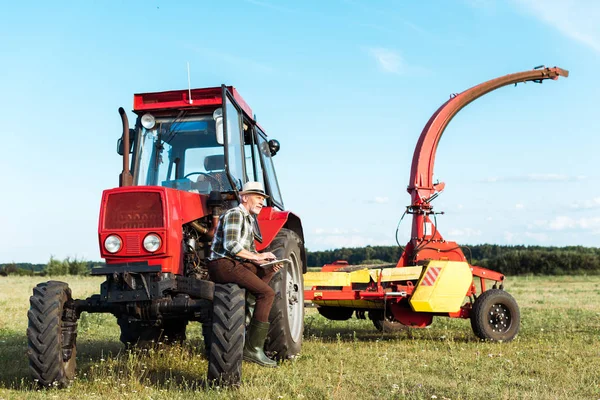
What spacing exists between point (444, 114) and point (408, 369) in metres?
5.77

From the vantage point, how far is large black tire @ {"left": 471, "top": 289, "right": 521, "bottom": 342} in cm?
959

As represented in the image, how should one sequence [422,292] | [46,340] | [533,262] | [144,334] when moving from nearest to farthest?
[46,340], [144,334], [422,292], [533,262]

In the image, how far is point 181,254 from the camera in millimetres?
6590

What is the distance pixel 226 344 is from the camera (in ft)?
19.0

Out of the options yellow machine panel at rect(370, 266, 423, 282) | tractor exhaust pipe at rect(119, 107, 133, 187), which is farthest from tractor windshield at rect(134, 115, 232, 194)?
yellow machine panel at rect(370, 266, 423, 282)

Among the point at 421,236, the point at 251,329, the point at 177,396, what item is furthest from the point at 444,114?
the point at 177,396

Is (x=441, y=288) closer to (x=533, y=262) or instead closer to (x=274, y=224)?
(x=274, y=224)

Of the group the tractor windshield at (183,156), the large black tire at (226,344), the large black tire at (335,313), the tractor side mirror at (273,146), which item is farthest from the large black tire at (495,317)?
the large black tire at (226,344)

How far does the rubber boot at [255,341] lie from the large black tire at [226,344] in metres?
0.66

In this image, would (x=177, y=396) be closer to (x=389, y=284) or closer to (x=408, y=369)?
(x=408, y=369)

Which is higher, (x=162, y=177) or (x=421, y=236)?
(x=162, y=177)

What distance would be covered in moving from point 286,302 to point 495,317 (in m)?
3.93

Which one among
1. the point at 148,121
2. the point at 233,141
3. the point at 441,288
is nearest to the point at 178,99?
the point at 148,121

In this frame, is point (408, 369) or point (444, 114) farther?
point (444, 114)
